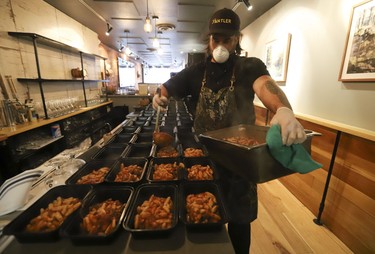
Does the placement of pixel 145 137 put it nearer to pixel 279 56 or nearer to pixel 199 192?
pixel 199 192

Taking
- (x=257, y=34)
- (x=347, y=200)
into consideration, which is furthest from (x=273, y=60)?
(x=347, y=200)

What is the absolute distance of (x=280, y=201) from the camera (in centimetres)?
228

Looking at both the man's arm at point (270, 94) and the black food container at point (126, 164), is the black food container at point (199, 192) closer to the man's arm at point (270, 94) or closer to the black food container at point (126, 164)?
the black food container at point (126, 164)

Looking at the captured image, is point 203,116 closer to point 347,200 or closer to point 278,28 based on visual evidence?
point 347,200

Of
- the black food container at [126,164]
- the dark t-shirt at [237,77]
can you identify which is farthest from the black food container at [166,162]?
the dark t-shirt at [237,77]

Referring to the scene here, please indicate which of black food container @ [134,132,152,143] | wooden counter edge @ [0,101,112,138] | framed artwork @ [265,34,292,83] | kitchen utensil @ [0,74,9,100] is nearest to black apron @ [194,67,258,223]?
black food container @ [134,132,152,143]

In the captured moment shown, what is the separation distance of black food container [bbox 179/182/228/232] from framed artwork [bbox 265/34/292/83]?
2573mm

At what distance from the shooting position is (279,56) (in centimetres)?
291

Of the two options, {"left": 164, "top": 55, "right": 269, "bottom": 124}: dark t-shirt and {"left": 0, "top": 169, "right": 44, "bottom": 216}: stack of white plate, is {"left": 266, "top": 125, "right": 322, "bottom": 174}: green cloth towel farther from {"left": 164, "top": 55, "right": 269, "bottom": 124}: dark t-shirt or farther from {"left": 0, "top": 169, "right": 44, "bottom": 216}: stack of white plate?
{"left": 0, "top": 169, "right": 44, "bottom": 216}: stack of white plate

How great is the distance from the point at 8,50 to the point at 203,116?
2.91 metres

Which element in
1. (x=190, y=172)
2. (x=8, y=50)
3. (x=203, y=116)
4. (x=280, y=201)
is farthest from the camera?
(x=8, y=50)

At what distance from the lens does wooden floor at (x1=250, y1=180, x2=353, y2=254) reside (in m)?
1.63

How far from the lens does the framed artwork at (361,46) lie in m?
1.52

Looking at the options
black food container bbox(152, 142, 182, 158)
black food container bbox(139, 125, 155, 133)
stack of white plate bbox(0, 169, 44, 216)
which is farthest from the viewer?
black food container bbox(139, 125, 155, 133)
